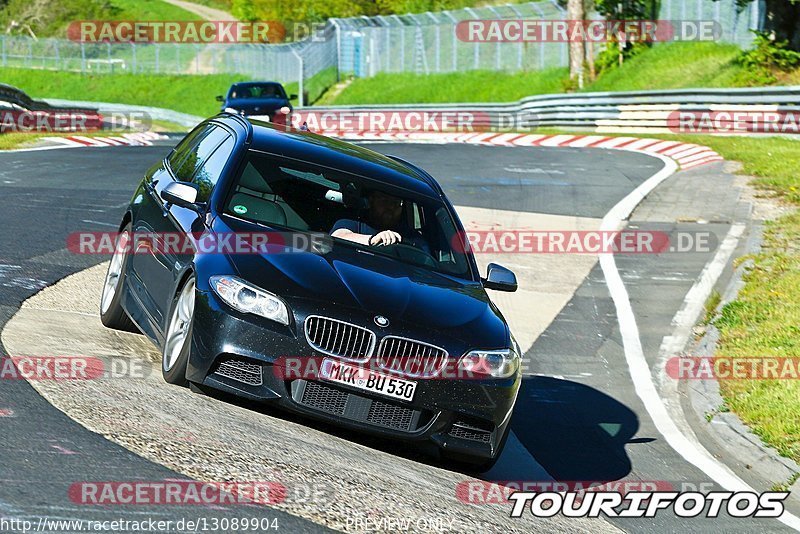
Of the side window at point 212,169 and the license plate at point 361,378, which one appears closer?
the license plate at point 361,378

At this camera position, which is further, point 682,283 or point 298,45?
point 298,45

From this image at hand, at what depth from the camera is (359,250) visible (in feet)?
24.6

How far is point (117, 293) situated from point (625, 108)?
2543cm

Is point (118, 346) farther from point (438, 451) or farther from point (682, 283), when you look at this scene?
point (682, 283)

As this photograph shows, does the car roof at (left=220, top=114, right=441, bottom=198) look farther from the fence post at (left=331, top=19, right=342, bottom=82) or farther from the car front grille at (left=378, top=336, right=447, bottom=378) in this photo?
the fence post at (left=331, top=19, right=342, bottom=82)

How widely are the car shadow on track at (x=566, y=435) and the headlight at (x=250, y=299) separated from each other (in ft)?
5.69

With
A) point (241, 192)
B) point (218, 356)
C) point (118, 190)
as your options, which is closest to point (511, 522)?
point (218, 356)

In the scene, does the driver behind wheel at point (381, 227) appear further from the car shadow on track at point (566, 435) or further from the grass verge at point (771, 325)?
the grass verge at point (771, 325)

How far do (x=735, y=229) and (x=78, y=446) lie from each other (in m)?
11.6

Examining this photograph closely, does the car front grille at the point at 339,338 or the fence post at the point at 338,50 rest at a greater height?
the car front grille at the point at 339,338

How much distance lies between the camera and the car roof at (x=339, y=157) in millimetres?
8023

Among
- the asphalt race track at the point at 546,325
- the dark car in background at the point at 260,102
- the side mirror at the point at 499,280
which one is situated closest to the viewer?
the asphalt race track at the point at 546,325

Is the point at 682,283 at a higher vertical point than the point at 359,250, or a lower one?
lower

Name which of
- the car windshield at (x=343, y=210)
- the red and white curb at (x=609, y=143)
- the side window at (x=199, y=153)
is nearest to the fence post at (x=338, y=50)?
the red and white curb at (x=609, y=143)
